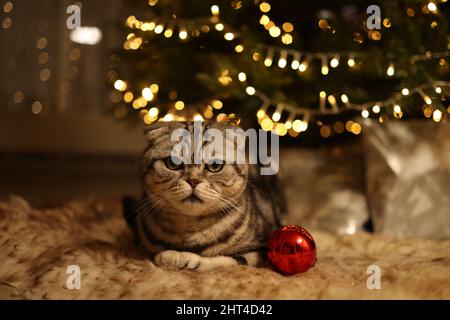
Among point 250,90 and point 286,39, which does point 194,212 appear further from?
point 286,39

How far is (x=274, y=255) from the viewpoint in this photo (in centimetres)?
96

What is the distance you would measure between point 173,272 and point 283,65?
0.74 m

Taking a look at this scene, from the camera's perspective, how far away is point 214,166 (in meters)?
0.96

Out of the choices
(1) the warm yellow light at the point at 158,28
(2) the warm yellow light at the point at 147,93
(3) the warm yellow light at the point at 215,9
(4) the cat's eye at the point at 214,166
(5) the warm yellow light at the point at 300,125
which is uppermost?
(3) the warm yellow light at the point at 215,9

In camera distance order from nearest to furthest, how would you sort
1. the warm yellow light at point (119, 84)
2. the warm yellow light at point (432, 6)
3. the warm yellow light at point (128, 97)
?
the warm yellow light at point (432, 6) < the warm yellow light at point (119, 84) < the warm yellow light at point (128, 97)

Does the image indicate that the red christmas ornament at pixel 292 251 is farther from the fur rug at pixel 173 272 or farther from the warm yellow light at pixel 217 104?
the warm yellow light at pixel 217 104

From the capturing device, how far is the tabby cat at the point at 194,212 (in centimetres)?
92

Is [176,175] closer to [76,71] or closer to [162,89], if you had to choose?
[162,89]

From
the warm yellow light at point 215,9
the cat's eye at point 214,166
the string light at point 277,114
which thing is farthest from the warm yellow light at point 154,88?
the cat's eye at point 214,166

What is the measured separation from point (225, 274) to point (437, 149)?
804 mm

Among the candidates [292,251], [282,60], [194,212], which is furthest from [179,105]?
[292,251]

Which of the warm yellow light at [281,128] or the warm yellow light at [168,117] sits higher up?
the warm yellow light at [168,117]

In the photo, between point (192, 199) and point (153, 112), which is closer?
point (192, 199)
